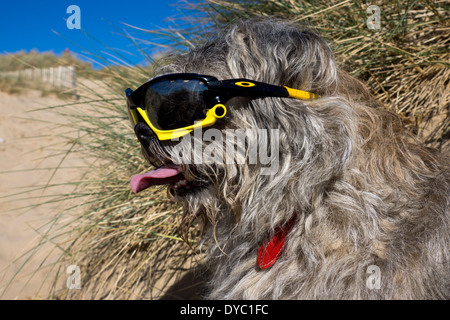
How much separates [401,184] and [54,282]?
3.07m

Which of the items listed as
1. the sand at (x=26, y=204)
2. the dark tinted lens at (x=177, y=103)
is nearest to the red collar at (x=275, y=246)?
the dark tinted lens at (x=177, y=103)

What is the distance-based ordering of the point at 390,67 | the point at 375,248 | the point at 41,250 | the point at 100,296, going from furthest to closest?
the point at 41,250 < the point at 100,296 < the point at 390,67 < the point at 375,248

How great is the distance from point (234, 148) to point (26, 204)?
468 centimetres

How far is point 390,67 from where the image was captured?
3.36 metres

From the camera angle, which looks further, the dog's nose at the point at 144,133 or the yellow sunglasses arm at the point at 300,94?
the dog's nose at the point at 144,133

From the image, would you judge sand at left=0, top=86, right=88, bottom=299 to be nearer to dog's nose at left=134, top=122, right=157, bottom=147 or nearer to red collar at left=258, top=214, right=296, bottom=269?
dog's nose at left=134, top=122, right=157, bottom=147

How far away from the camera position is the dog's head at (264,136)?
185 cm

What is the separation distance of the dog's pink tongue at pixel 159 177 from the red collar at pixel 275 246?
0.58 meters

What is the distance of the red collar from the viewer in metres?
1.93

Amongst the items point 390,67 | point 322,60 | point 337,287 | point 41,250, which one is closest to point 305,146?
point 322,60

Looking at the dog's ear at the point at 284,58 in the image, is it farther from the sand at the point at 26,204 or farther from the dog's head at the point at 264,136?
the sand at the point at 26,204

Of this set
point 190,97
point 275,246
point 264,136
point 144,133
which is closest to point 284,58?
point 264,136

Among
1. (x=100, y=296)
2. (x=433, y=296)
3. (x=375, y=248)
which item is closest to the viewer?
(x=433, y=296)
